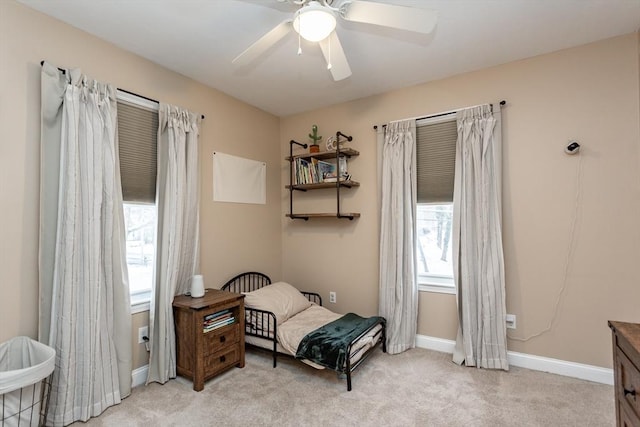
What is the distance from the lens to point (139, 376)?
8.13ft

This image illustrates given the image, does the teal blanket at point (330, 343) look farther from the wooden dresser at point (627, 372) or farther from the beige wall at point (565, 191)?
the wooden dresser at point (627, 372)

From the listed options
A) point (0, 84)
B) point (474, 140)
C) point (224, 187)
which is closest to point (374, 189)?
point (474, 140)

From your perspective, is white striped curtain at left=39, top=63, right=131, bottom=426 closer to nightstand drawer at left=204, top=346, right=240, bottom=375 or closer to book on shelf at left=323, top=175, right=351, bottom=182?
nightstand drawer at left=204, top=346, right=240, bottom=375

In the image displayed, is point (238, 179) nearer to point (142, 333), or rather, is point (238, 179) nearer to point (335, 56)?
point (142, 333)

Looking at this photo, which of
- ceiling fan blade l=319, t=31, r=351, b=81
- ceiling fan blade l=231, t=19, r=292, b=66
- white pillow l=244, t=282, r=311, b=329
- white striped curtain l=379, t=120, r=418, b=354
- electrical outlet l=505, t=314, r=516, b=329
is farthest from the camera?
white striped curtain l=379, t=120, r=418, b=354

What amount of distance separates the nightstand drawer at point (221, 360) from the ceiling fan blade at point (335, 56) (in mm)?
2330

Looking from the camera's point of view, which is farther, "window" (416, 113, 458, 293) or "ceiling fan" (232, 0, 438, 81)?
"window" (416, 113, 458, 293)

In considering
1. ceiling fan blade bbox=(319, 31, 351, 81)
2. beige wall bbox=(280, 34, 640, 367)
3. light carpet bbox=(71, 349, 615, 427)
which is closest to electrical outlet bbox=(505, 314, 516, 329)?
beige wall bbox=(280, 34, 640, 367)

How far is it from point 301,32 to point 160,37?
1.30 m

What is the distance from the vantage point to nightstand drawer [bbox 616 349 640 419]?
1143 millimetres

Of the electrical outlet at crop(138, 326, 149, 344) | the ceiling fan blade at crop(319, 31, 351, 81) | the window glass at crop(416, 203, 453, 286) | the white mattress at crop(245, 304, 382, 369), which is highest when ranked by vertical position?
the ceiling fan blade at crop(319, 31, 351, 81)

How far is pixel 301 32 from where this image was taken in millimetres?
1673

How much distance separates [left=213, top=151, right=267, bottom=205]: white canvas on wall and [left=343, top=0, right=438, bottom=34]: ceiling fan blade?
6.67ft

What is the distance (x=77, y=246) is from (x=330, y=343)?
1.90 meters
